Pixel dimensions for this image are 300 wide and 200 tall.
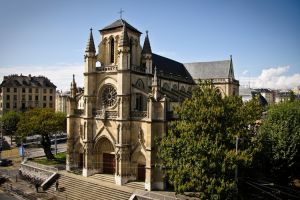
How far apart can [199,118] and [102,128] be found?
13.5 metres

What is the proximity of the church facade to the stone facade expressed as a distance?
151 ft

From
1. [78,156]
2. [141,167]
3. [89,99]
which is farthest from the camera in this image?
[78,156]

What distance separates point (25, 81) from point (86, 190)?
188ft

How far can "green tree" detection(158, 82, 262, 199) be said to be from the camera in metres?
20.6

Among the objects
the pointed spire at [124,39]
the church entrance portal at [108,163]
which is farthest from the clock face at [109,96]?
the church entrance portal at [108,163]

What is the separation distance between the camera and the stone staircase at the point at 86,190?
27328mm

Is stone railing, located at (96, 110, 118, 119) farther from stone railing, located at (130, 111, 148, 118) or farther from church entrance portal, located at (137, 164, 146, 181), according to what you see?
church entrance portal, located at (137, 164, 146, 181)

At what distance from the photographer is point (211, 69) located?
1999 inches

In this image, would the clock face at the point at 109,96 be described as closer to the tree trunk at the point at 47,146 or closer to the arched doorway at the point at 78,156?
the arched doorway at the point at 78,156

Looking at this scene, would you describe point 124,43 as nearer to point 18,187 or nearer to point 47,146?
point 47,146

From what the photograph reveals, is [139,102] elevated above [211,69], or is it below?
below

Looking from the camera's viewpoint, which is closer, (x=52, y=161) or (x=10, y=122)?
(x=52, y=161)

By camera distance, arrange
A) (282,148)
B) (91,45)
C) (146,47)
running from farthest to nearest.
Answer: (146,47) → (91,45) → (282,148)

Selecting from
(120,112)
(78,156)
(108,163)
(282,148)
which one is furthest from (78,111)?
(282,148)
